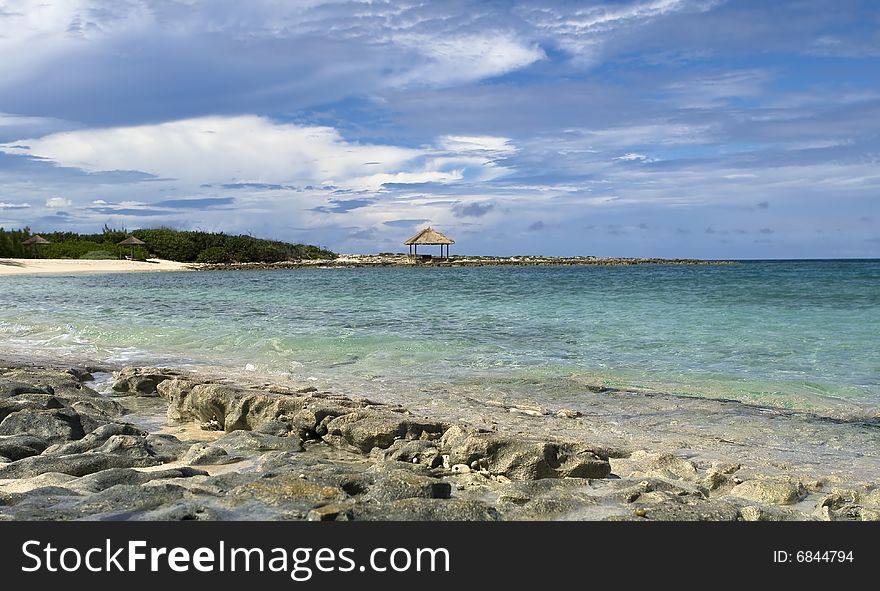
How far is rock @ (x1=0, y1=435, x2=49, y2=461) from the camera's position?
5156 mm

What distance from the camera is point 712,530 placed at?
3.63m

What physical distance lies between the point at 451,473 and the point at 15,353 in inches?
405

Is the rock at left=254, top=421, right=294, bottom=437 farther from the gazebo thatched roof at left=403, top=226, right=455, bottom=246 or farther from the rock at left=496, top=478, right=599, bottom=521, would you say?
the gazebo thatched roof at left=403, top=226, right=455, bottom=246

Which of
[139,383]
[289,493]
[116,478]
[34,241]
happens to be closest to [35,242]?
[34,241]

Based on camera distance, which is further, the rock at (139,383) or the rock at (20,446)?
the rock at (139,383)

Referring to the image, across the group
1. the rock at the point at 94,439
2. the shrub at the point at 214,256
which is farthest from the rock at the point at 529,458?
the shrub at the point at 214,256

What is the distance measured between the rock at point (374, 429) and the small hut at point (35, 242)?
2684 inches

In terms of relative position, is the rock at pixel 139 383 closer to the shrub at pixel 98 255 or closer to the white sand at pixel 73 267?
the white sand at pixel 73 267

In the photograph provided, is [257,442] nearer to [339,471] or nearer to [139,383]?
A: [339,471]

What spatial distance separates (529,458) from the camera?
504 cm

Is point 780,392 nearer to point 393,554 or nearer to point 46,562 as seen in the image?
point 393,554

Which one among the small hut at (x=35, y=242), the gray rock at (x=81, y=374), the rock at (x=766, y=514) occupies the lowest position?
the gray rock at (x=81, y=374)

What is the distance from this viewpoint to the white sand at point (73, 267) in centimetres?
5076

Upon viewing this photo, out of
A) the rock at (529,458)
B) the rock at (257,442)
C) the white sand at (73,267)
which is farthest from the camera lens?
the white sand at (73,267)
